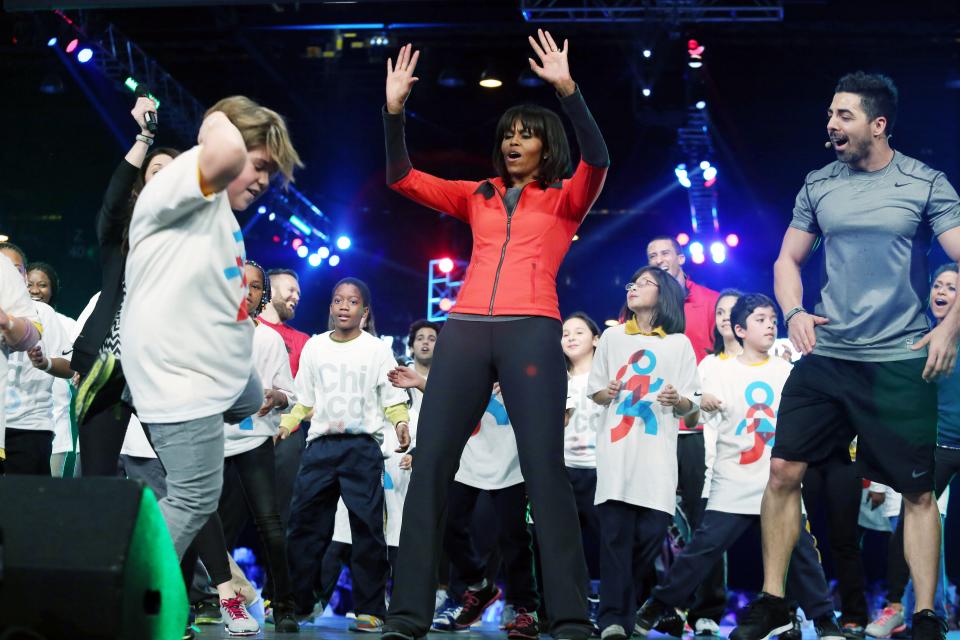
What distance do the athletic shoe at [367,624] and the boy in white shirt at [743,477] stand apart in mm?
1270

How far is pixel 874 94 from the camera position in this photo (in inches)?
155

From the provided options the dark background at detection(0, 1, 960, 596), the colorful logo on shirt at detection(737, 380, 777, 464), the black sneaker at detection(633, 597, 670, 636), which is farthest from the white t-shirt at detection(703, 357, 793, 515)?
the dark background at detection(0, 1, 960, 596)

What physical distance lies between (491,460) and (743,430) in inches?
49.7

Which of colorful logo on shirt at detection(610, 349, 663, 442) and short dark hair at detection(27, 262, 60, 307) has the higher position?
short dark hair at detection(27, 262, 60, 307)

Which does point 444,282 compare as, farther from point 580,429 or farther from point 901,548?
point 901,548

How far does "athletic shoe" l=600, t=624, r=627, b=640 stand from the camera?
15.0 feet

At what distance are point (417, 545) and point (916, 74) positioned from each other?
34.3 ft

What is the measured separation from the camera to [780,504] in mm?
3914

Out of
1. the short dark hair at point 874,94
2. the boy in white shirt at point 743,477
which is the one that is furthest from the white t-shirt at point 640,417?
the short dark hair at point 874,94

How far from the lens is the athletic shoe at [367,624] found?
497 cm

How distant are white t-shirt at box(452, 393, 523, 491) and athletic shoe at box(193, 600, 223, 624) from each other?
54.7 inches

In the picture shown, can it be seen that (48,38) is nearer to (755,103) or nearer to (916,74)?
(755,103)

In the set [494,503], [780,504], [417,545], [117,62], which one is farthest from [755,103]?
[417,545]

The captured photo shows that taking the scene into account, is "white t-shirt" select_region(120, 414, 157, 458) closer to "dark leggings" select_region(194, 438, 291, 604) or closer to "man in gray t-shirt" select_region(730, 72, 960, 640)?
"dark leggings" select_region(194, 438, 291, 604)
